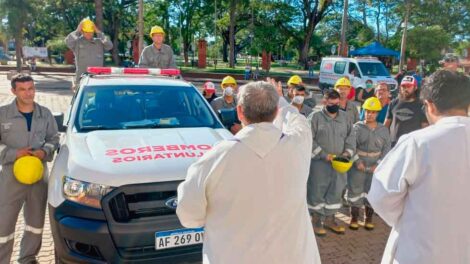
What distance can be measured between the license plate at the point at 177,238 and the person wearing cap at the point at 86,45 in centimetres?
414

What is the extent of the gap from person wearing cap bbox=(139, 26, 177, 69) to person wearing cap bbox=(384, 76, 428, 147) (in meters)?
3.66

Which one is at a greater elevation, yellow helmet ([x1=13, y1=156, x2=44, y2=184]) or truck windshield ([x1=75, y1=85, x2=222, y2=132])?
truck windshield ([x1=75, y1=85, x2=222, y2=132])

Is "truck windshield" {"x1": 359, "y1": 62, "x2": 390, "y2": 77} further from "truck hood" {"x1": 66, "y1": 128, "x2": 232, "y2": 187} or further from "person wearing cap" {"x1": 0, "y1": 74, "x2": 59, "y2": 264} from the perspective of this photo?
"person wearing cap" {"x1": 0, "y1": 74, "x2": 59, "y2": 264}

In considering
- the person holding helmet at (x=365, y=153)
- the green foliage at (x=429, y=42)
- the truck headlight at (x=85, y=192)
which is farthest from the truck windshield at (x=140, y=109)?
the green foliage at (x=429, y=42)

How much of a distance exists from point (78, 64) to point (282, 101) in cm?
499

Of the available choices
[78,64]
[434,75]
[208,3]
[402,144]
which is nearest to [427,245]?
[402,144]

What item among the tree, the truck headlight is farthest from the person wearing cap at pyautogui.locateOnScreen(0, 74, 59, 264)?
the tree

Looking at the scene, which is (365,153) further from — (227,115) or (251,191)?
(251,191)

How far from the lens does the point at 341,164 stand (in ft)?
14.3

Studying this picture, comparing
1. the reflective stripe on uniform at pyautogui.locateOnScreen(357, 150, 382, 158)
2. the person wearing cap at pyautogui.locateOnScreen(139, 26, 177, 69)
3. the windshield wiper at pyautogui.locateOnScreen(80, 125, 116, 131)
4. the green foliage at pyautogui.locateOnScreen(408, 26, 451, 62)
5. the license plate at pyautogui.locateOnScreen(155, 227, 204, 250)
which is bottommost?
the license plate at pyautogui.locateOnScreen(155, 227, 204, 250)

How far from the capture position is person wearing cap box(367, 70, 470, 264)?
1893 millimetres

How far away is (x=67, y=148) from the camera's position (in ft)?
11.1

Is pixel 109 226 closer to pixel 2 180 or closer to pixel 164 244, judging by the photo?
pixel 164 244

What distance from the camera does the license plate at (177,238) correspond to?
2.88 meters
